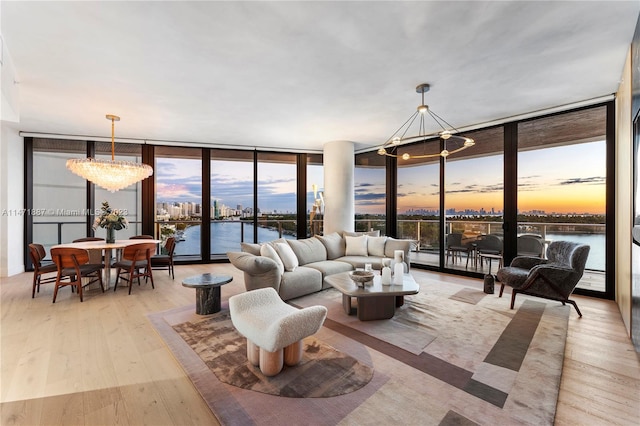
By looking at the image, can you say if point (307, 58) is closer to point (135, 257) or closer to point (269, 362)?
point (269, 362)

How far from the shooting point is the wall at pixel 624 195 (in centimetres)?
292

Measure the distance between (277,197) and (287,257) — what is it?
3321 millimetres

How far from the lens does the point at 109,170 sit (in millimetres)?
4566

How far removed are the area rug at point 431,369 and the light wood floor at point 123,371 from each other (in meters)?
0.12

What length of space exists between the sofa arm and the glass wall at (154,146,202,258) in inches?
140

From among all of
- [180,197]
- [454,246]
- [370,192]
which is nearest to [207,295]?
[180,197]

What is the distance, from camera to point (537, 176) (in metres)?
4.83

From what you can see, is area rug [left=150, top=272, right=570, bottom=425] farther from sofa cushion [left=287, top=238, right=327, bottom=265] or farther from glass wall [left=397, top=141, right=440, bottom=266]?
glass wall [left=397, top=141, right=440, bottom=266]

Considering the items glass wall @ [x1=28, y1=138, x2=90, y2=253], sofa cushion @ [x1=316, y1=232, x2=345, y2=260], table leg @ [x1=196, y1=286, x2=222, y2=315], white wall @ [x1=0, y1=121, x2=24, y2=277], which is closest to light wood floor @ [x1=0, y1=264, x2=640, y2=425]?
table leg @ [x1=196, y1=286, x2=222, y2=315]

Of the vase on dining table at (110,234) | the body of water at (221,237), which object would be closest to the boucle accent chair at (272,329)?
the vase on dining table at (110,234)

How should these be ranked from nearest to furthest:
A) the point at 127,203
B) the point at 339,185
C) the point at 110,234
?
1. the point at 110,234
2. the point at 339,185
3. the point at 127,203

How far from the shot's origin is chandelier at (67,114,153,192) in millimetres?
4410

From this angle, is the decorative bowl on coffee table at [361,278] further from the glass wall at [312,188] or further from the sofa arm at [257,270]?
the glass wall at [312,188]

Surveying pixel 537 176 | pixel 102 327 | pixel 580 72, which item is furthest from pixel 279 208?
pixel 580 72
